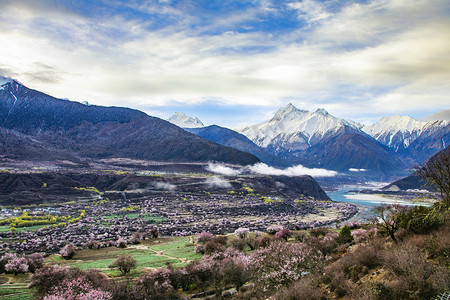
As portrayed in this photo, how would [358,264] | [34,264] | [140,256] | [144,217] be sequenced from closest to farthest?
[358,264] < [34,264] < [140,256] < [144,217]

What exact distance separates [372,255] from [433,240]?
3437 mm

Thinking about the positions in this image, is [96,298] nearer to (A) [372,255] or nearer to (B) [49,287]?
(B) [49,287]

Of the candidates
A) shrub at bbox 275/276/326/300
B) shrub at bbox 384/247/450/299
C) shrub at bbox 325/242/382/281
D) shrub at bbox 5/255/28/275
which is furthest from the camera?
shrub at bbox 5/255/28/275

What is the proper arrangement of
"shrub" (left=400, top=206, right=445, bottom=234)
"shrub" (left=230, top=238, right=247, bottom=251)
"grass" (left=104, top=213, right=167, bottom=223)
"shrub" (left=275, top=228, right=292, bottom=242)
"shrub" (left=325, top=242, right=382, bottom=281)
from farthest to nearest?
"grass" (left=104, top=213, right=167, bottom=223), "shrub" (left=275, top=228, right=292, bottom=242), "shrub" (left=230, top=238, right=247, bottom=251), "shrub" (left=400, top=206, right=445, bottom=234), "shrub" (left=325, top=242, right=382, bottom=281)

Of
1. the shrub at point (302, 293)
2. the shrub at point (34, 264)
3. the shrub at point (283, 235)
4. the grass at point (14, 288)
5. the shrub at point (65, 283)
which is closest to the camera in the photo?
the shrub at point (302, 293)

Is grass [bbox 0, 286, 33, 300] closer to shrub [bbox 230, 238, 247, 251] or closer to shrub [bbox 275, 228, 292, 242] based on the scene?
shrub [bbox 230, 238, 247, 251]

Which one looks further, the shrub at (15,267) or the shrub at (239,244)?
the shrub at (239,244)

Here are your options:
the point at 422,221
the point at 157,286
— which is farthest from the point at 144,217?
the point at 422,221

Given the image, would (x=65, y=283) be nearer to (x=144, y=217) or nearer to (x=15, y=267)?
(x=15, y=267)

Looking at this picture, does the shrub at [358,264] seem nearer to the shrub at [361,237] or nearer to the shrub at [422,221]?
the shrub at [422,221]

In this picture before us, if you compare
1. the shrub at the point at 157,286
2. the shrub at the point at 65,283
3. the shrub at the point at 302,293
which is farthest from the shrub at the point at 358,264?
the shrub at the point at 65,283

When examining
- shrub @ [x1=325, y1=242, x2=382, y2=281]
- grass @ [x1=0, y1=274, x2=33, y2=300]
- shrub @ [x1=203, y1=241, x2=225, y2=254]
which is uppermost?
shrub @ [x1=325, y1=242, x2=382, y2=281]

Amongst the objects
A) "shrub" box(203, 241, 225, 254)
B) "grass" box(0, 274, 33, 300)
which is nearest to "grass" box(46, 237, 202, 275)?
"shrub" box(203, 241, 225, 254)

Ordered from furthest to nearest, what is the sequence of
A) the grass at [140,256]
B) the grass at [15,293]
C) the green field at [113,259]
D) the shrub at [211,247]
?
the shrub at [211,247] < the grass at [140,256] < the green field at [113,259] < the grass at [15,293]
